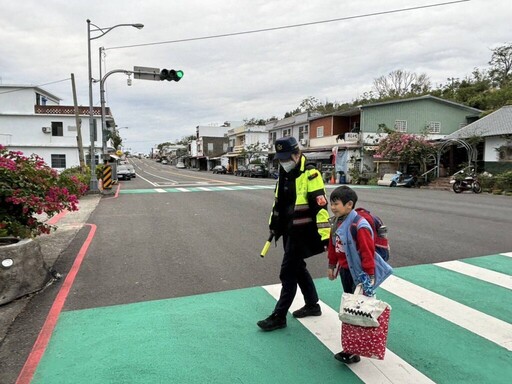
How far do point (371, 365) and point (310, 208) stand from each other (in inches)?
56.2

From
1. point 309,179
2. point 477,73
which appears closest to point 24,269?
point 309,179

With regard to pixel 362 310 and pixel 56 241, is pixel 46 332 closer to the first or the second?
pixel 362 310

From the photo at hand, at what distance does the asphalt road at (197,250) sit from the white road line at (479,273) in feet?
1.09

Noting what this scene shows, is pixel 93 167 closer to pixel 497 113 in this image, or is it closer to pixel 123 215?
pixel 123 215

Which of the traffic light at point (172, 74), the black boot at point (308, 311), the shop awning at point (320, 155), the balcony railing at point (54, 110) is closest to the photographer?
the black boot at point (308, 311)

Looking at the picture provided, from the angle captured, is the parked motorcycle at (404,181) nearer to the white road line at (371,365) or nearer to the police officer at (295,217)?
the white road line at (371,365)

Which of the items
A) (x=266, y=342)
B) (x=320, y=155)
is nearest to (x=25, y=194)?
(x=266, y=342)

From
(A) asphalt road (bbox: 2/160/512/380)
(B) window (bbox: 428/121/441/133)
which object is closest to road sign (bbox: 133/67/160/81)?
(A) asphalt road (bbox: 2/160/512/380)

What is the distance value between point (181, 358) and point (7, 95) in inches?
1703

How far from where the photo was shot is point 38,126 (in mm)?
38844

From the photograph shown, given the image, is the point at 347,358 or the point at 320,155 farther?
the point at 320,155

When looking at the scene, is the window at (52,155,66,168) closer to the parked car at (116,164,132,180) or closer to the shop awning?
the parked car at (116,164,132,180)

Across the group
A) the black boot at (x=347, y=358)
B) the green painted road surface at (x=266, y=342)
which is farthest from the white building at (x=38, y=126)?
the black boot at (x=347, y=358)

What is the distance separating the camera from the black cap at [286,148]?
3709mm
